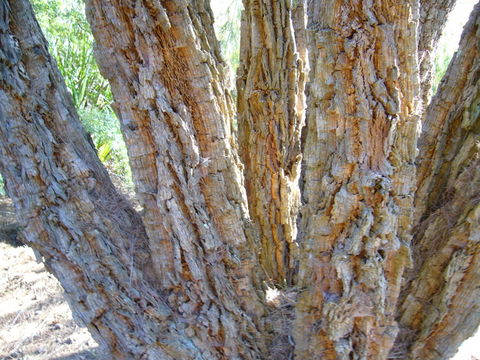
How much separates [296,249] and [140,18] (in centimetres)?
165

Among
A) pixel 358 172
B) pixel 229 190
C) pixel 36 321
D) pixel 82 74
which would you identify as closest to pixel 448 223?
pixel 358 172

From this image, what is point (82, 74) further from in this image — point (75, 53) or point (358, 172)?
point (358, 172)

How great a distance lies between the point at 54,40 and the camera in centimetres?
589

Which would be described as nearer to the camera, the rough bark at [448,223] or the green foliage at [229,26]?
the rough bark at [448,223]

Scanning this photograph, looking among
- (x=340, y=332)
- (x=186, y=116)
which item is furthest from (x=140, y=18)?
(x=340, y=332)

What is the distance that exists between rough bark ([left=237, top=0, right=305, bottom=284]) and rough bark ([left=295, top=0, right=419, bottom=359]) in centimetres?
66

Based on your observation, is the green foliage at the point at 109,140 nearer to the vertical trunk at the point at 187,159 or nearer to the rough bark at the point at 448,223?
the vertical trunk at the point at 187,159

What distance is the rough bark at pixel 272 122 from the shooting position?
6.58 feet

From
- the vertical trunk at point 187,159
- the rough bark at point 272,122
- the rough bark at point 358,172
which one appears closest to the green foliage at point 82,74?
the rough bark at point 272,122

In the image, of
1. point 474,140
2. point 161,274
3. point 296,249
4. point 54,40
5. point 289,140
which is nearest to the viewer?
point 474,140

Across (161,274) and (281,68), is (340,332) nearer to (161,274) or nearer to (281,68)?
(161,274)

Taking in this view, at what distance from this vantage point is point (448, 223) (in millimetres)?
1485

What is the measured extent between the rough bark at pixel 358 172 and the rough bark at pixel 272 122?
0.66 meters

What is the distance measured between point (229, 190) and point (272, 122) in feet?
2.43
